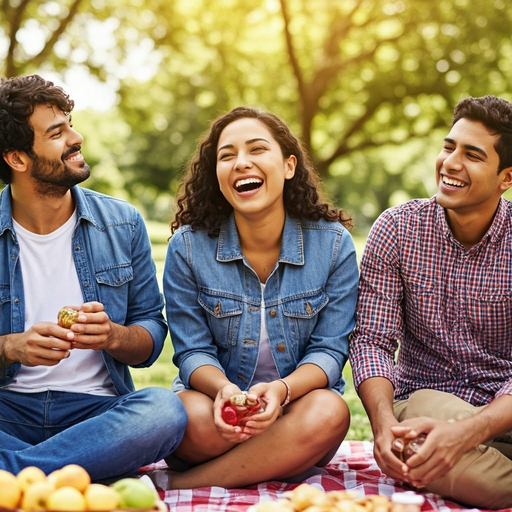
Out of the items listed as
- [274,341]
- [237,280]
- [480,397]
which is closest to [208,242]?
[237,280]

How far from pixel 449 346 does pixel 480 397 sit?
31 centimetres

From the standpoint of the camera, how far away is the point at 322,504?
2.55m

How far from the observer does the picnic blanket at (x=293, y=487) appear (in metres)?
3.46

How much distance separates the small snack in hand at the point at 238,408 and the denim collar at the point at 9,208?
4.44 ft

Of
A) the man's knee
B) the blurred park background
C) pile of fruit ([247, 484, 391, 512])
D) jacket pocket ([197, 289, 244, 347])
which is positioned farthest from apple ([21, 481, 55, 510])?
the blurred park background

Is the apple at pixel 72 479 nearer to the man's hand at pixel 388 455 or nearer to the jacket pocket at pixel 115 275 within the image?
the man's hand at pixel 388 455

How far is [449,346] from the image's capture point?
13.1ft

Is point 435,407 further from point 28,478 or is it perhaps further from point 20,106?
point 20,106

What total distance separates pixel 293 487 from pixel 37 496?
1690mm

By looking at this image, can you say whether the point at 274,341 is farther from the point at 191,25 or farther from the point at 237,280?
the point at 191,25

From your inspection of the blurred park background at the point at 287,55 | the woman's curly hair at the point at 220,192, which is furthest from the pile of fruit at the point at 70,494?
the blurred park background at the point at 287,55

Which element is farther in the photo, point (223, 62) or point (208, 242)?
point (223, 62)

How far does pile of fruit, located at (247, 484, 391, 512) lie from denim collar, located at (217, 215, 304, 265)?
166cm

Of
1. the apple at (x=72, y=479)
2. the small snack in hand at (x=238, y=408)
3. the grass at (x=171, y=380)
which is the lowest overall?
the grass at (x=171, y=380)
